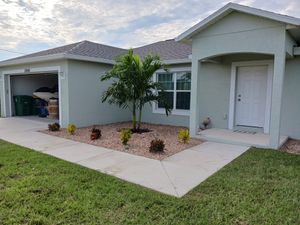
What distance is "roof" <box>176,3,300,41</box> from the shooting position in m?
5.77

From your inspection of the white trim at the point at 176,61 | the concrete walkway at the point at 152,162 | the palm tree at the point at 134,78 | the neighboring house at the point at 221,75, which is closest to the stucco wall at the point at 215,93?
the neighboring house at the point at 221,75

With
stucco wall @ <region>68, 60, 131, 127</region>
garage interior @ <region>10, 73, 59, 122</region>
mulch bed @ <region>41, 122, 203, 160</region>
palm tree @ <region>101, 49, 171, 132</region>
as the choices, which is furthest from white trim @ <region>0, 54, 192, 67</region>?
mulch bed @ <region>41, 122, 203, 160</region>

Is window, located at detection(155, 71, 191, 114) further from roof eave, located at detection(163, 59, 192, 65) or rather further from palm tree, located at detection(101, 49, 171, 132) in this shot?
palm tree, located at detection(101, 49, 171, 132)

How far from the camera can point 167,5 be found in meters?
10.1

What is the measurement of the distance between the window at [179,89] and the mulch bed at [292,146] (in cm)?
439

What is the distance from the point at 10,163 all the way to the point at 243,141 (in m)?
6.45

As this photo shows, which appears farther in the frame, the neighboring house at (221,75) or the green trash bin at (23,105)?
the green trash bin at (23,105)

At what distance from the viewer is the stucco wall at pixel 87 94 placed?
9625 mm

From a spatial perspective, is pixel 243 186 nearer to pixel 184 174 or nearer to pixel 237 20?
pixel 184 174

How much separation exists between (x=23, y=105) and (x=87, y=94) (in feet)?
19.4

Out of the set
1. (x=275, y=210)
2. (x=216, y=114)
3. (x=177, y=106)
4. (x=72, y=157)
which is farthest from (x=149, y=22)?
(x=275, y=210)

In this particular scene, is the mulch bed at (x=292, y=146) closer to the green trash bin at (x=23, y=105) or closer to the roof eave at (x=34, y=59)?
the roof eave at (x=34, y=59)

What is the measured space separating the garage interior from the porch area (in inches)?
342

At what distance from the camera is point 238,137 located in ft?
25.1
